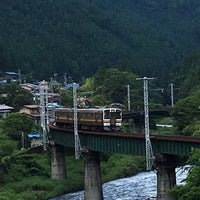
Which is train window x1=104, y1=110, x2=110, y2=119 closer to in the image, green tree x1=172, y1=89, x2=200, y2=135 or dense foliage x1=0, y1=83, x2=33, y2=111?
green tree x1=172, y1=89, x2=200, y2=135

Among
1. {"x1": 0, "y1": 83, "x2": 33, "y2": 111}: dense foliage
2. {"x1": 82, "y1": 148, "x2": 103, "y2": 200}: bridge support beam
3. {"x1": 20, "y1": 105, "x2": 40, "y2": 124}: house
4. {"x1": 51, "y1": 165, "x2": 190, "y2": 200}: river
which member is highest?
{"x1": 0, "y1": 83, "x2": 33, "y2": 111}: dense foliage

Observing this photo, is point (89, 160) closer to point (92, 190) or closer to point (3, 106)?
point (92, 190)

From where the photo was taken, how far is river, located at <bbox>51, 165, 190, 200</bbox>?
71438mm

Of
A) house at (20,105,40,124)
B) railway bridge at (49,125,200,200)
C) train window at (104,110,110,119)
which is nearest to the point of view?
railway bridge at (49,125,200,200)

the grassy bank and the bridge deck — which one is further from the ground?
the bridge deck

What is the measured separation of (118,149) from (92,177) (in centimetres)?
733

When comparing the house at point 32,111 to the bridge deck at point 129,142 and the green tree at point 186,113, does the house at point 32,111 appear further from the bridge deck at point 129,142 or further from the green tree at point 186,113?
the bridge deck at point 129,142

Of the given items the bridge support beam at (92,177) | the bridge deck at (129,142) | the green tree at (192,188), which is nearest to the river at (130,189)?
the bridge support beam at (92,177)

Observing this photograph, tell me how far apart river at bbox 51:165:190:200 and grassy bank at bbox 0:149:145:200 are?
7.46 feet

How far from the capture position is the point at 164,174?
6041 cm

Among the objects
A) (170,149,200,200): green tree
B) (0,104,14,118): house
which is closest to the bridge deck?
(170,149,200,200): green tree

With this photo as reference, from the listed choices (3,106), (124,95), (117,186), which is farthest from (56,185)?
(124,95)

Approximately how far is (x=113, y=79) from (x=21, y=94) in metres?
32.5

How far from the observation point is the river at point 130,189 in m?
71.4
